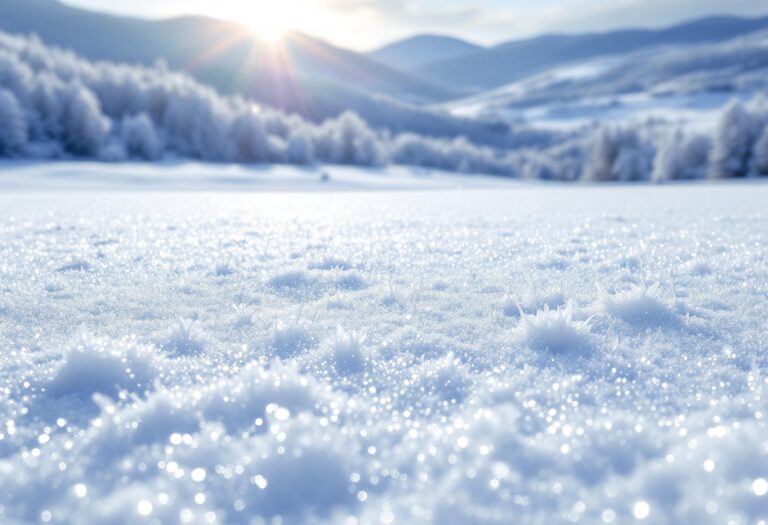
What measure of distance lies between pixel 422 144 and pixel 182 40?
293 ft

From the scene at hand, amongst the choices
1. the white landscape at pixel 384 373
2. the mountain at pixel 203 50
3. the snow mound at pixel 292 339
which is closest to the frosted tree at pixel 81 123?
the white landscape at pixel 384 373

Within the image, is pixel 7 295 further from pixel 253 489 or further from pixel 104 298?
pixel 253 489

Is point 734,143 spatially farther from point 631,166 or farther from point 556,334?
point 556,334

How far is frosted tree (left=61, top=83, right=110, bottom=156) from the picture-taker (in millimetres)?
22781

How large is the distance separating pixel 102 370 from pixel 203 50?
358 ft

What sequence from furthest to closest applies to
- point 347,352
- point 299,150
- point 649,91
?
point 649,91, point 299,150, point 347,352

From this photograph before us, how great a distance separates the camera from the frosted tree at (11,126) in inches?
792

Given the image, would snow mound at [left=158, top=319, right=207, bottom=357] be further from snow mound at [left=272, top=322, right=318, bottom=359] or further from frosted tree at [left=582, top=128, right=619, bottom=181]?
frosted tree at [left=582, top=128, right=619, bottom=181]

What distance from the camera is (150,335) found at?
157 cm

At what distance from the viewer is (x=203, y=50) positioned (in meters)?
97.6

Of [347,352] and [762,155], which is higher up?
[347,352]

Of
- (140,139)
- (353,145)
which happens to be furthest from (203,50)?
(140,139)

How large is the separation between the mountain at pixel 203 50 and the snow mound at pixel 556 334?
62.7 metres

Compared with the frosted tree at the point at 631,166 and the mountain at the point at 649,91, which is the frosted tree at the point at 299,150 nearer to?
the frosted tree at the point at 631,166
